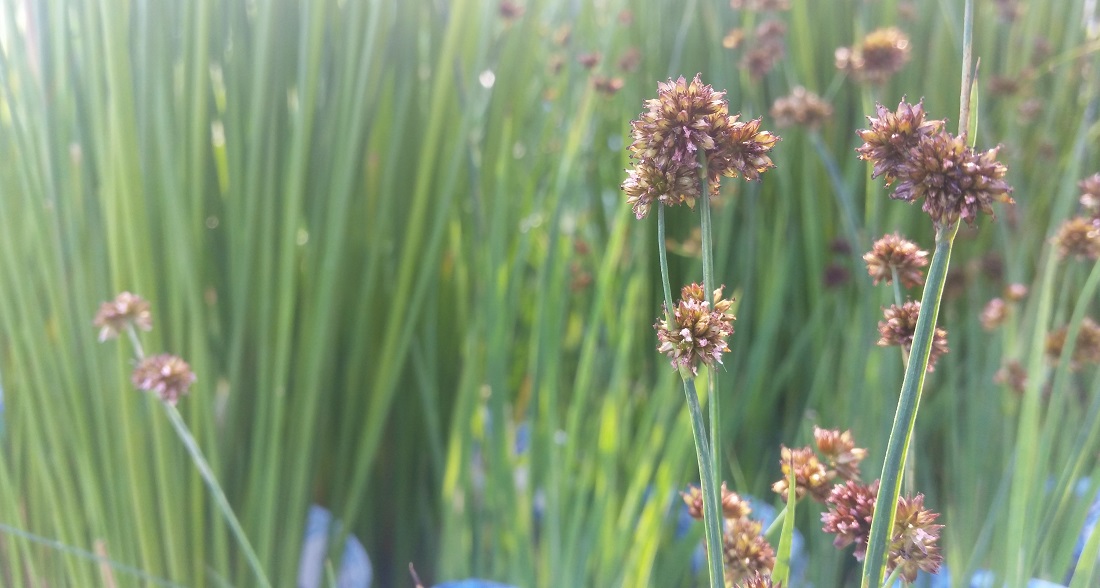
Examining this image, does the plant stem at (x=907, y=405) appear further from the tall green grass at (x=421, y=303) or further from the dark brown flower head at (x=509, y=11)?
the dark brown flower head at (x=509, y=11)

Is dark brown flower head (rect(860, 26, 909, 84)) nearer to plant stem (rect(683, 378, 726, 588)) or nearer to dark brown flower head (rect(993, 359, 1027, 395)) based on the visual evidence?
dark brown flower head (rect(993, 359, 1027, 395))

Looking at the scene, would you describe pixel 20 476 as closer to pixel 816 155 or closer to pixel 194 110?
pixel 194 110

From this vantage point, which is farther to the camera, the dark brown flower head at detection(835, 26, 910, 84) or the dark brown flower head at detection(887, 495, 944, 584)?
the dark brown flower head at detection(835, 26, 910, 84)

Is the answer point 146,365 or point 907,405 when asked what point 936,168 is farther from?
point 146,365

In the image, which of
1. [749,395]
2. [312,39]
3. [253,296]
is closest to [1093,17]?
[749,395]

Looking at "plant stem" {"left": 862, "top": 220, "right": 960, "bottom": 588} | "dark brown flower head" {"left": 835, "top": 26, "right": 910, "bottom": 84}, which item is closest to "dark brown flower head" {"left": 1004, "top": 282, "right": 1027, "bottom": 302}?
"dark brown flower head" {"left": 835, "top": 26, "right": 910, "bottom": 84}

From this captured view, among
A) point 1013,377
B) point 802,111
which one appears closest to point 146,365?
point 802,111

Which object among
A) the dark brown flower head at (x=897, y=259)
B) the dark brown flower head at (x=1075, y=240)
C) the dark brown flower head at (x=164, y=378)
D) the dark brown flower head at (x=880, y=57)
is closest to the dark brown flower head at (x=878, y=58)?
the dark brown flower head at (x=880, y=57)

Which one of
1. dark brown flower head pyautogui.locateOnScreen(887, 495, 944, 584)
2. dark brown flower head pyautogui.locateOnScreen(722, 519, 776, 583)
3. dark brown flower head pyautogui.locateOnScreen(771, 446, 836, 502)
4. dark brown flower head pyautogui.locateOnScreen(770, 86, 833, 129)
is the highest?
dark brown flower head pyautogui.locateOnScreen(770, 86, 833, 129)

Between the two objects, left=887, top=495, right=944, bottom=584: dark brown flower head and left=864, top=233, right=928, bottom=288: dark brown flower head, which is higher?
left=864, top=233, right=928, bottom=288: dark brown flower head
